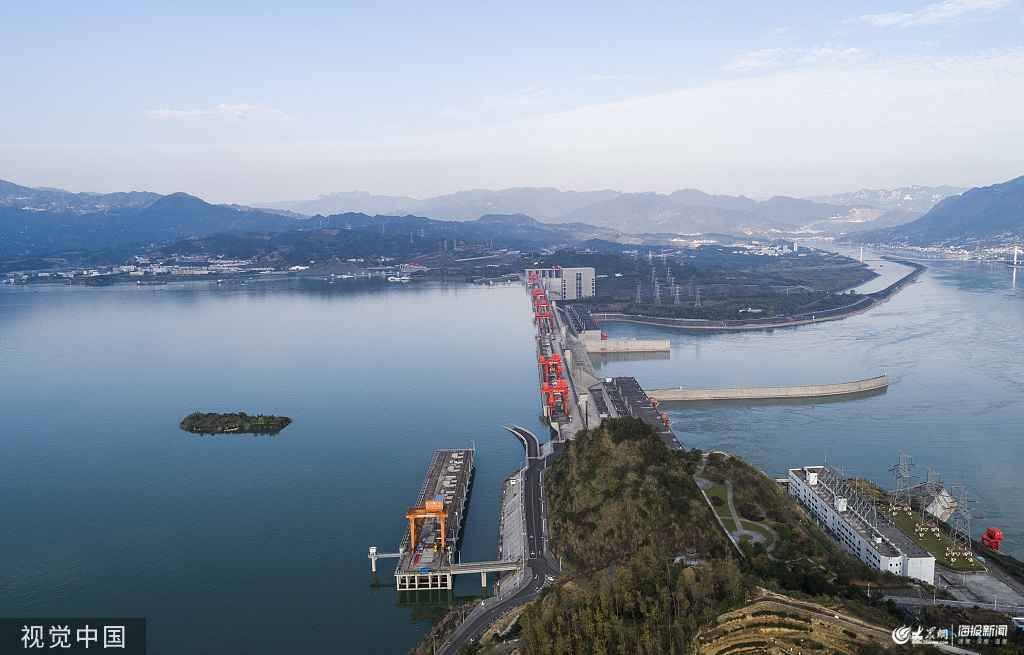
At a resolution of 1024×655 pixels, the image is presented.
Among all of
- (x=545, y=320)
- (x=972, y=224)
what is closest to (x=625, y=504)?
(x=545, y=320)

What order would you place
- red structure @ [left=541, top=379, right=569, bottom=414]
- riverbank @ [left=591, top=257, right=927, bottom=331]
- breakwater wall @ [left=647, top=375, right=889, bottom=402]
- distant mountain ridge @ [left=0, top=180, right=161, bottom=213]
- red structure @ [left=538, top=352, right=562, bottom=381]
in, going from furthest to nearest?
distant mountain ridge @ [left=0, top=180, right=161, bottom=213]
riverbank @ [left=591, top=257, right=927, bottom=331]
red structure @ [left=538, top=352, right=562, bottom=381]
breakwater wall @ [left=647, top=375, right=889, bottom=402]
red structure @ [left=541, top=379, right=569, bottom=414]

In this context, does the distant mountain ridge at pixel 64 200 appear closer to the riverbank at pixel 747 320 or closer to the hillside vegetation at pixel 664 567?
the riverbank at pixel 747 320

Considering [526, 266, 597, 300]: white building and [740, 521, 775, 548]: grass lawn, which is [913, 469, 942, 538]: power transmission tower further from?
[526, 266, 597, 300]: white building

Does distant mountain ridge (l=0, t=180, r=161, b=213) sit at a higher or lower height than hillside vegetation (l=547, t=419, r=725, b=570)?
higher

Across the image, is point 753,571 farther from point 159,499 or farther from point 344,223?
point 344,223

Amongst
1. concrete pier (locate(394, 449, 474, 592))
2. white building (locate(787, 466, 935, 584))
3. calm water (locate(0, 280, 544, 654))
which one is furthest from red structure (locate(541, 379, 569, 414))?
white building (locate(787, 466, 935, 584))

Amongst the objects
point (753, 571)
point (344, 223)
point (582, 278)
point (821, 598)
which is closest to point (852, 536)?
point (753, 571)

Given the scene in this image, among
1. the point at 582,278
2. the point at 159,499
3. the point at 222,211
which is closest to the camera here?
the point at 159,499
